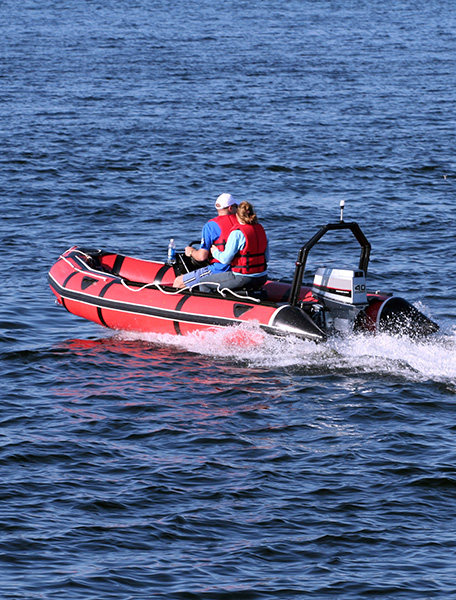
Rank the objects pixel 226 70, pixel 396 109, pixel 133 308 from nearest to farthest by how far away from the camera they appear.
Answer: pixel 133 308
pixel 396 109
pixel 226 70

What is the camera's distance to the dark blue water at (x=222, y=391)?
609cm

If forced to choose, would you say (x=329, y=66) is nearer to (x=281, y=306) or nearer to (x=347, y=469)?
(x=281, y=306)

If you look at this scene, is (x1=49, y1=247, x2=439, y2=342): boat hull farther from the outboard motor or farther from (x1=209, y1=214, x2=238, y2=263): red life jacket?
(x1=209, y1=214, x2=238, y2=263): red life jacket

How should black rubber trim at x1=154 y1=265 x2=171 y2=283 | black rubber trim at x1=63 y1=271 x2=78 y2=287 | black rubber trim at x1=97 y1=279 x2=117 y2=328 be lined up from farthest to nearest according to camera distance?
black rubber trim at x1=154 y1=265 x2=171 y2=283 → black rubber trim at x1=63 y1=271 x2=78 y2=287 → black rubber trim at x1=97 y1=279 x2=117 y2=328

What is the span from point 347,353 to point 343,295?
0.61 m

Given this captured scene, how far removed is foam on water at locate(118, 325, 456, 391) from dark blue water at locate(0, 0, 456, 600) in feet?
0.07

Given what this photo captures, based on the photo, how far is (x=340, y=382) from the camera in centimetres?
918

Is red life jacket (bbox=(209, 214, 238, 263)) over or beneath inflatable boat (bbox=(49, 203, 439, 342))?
over

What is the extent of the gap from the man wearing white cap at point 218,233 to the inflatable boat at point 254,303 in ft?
0.77

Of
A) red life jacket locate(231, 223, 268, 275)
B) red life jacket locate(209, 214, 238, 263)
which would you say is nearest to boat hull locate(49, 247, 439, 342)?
red life jacket locate(231, 223, 268, 275)

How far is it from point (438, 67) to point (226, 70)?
22.5 feet

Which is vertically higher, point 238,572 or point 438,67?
point 438,67

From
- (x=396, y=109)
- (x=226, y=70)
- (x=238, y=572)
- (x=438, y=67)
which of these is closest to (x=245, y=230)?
(x=238, y=572)

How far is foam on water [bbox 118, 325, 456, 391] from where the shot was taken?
9.36 meters
